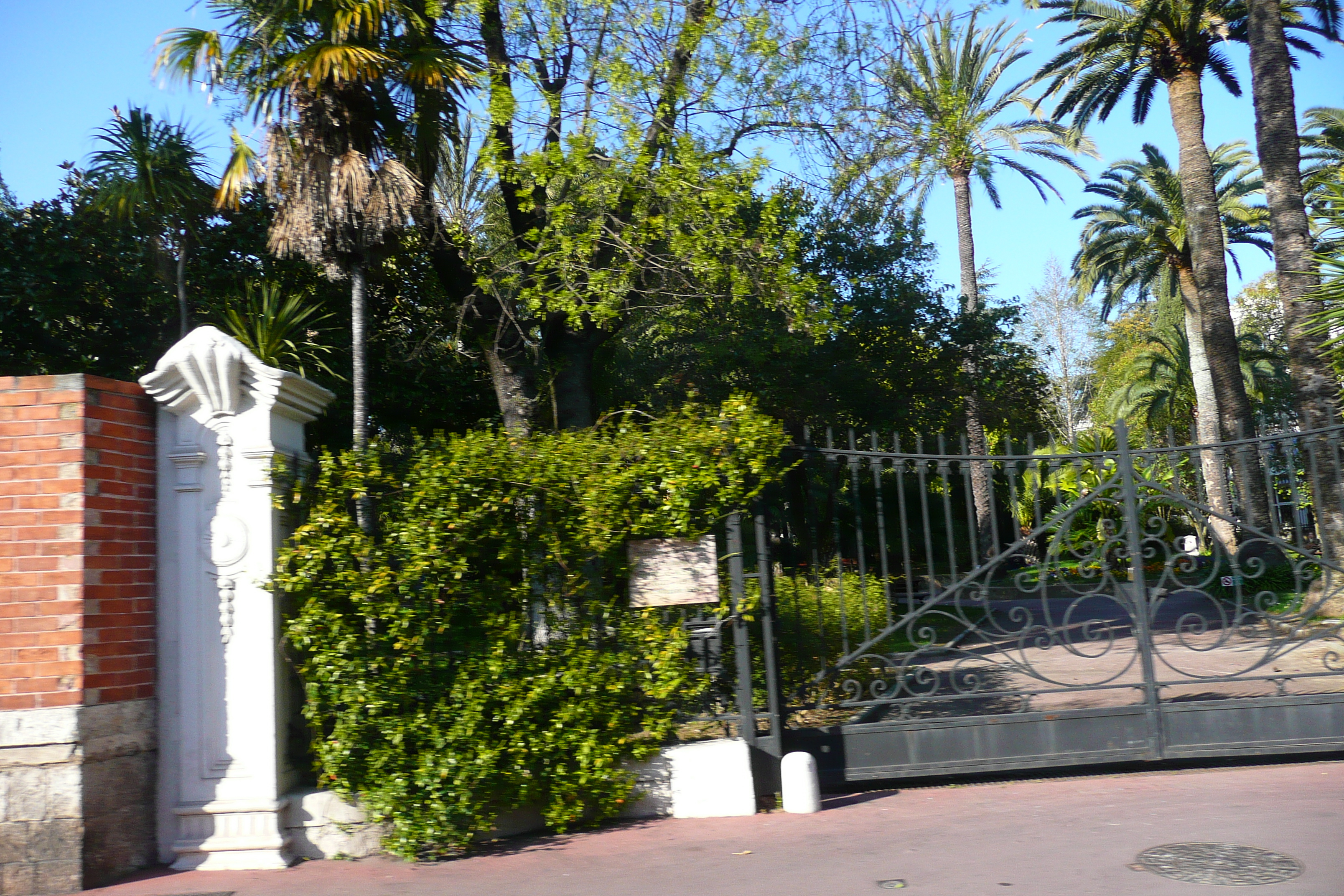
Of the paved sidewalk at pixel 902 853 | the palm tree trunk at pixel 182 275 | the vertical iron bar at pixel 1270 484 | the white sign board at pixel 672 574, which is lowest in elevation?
the paved sidewalk at pixel 902 853

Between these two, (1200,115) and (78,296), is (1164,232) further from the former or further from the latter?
(78,296)

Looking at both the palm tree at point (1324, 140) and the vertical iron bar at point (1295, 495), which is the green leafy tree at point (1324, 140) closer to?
the palm tree at point (1324, 140)

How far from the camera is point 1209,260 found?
15.9m

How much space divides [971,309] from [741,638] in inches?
720

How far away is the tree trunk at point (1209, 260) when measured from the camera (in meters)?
15.7

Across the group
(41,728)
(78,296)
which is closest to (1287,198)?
(41,728)

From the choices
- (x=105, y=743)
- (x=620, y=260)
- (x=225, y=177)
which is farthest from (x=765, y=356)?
(x=105, y=743)

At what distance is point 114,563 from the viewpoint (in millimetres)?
5324

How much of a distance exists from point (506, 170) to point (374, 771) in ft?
20.2

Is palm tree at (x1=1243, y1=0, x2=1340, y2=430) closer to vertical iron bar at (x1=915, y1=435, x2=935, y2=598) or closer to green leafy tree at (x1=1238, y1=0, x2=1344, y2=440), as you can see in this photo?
green leafy tree at (x1=1238, y1=0, x2=1344, y2=440)

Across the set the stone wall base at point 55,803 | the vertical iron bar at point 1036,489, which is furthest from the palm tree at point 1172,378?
the stone wall base at point 55,803

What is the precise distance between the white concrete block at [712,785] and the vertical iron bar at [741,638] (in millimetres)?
189

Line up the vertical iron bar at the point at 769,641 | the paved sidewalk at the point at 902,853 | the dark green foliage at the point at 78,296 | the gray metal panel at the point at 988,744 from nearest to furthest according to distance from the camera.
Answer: the paved sidewalk at the point at 902,853
the vertical iron bar at the point at 769,641
the gray metal panel at the point at 988,744
the dark green foliage at the point at 78,296

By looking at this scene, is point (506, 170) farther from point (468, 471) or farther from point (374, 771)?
point (374, 771)
